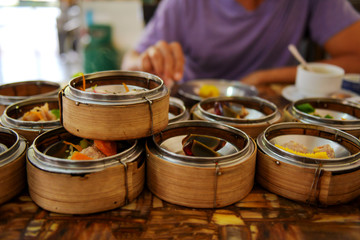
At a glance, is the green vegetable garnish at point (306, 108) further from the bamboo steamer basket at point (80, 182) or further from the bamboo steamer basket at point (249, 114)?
the bamboo steamer basket at point (80, 182)

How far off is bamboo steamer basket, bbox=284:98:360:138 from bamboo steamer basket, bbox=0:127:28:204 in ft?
3.55

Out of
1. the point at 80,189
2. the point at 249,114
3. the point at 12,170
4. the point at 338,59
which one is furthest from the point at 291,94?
the point at 12,170

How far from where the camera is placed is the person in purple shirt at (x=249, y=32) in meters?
2.48

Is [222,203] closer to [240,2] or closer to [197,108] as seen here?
[197,108]

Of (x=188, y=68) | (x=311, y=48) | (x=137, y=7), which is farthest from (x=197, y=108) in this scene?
(x=137, y=7)

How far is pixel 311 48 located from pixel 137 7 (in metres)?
2.63

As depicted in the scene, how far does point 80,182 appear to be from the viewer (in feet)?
3.10

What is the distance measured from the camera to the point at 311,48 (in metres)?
4.09

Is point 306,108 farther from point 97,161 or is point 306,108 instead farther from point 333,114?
point 97,161

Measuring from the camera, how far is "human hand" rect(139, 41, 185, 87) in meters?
1.96

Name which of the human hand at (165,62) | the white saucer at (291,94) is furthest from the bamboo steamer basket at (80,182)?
the white saucer at (291,94)

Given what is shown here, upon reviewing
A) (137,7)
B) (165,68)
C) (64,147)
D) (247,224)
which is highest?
(137,7)

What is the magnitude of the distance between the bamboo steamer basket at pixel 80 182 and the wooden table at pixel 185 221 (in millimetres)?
30

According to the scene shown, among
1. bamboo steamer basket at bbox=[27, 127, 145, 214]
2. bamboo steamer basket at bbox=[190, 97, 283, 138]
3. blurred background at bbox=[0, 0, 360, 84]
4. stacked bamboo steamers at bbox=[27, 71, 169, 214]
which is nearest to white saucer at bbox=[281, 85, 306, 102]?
bamboo steamer basket at bbox=[190, 97, 283, 138]
